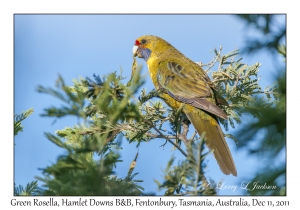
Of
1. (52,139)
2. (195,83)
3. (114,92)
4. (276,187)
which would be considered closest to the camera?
(276,187)

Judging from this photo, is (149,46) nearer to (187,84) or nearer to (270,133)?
(187,84)

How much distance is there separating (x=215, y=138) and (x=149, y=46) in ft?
7.20

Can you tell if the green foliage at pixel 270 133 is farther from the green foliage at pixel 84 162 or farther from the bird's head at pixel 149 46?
the bird's head at pixel 149 46

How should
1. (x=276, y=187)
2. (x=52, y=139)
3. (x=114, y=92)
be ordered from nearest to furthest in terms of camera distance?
(x=276, y=187) → (x=52, y=139) → (x=114, y=92)

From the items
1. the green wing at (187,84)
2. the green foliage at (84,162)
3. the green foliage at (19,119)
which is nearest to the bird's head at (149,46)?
the green wing at (187,84)

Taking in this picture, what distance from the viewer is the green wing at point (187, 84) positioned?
152 inches

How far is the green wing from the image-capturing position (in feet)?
12.6

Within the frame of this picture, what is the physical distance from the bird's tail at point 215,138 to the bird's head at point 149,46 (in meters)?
1.56

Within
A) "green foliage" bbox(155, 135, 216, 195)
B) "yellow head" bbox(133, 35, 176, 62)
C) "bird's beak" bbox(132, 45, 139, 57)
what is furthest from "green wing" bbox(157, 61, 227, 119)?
"green foliage" bbox(155, 135, 216, 195)

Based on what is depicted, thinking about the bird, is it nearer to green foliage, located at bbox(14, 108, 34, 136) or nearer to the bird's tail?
the bird's tail

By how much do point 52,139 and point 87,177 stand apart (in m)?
0.30

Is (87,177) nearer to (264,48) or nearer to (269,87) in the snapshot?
(264,48)
